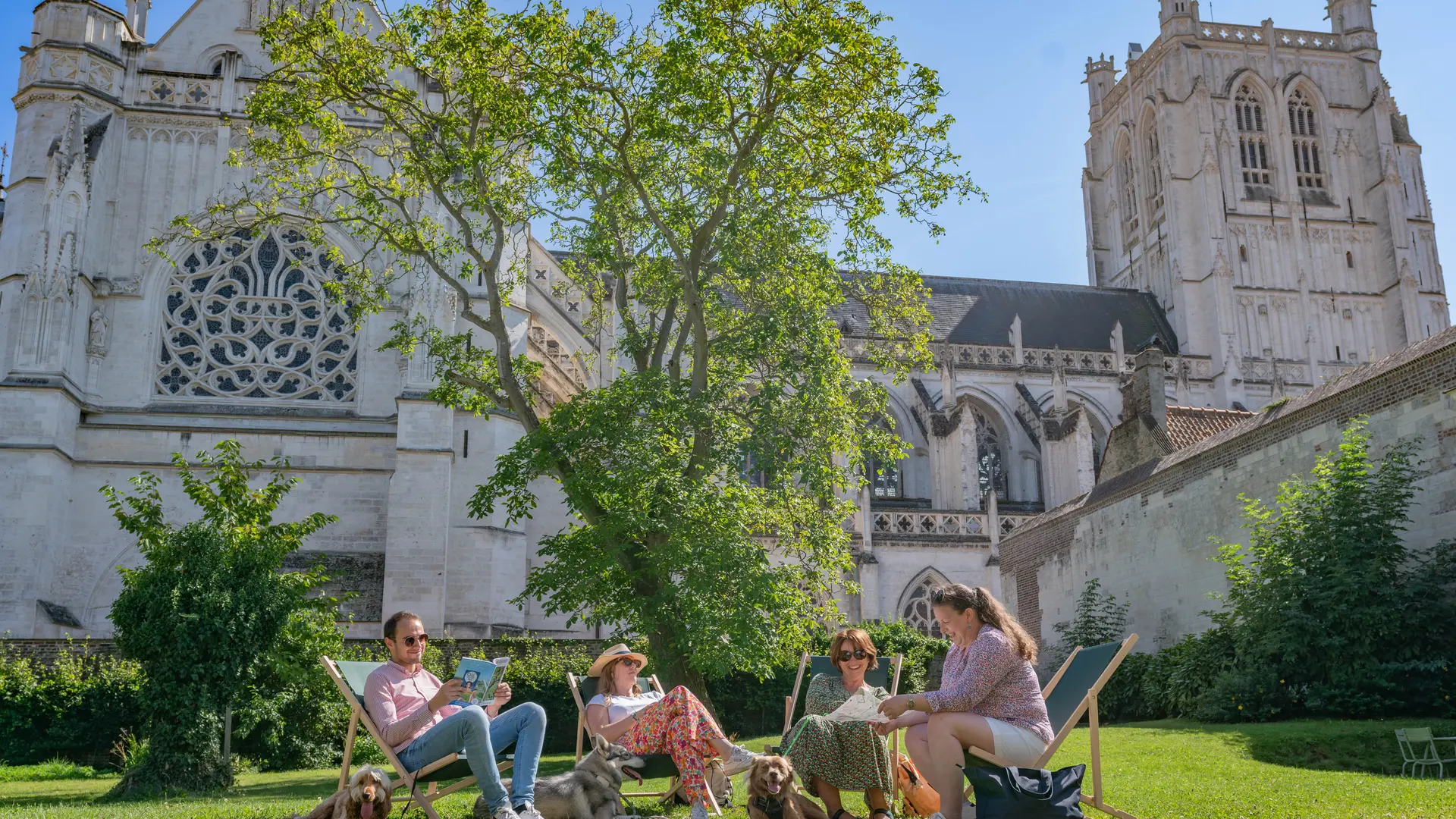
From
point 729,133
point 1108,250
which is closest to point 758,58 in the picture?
point 729,133

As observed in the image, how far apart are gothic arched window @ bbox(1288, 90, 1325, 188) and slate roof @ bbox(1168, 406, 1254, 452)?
2275 centimetres

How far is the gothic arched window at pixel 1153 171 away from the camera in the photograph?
129 feet

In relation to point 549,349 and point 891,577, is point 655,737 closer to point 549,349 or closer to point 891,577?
point 549,349

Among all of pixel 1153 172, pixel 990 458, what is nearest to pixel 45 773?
pixel 990 458

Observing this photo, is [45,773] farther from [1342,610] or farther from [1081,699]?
[1342,610]

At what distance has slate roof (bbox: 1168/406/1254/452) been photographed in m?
17.8

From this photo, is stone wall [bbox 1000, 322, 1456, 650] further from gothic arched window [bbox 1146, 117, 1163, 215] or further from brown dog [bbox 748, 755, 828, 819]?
gothic arched window [bbox 1146, 117, 1163, 215]

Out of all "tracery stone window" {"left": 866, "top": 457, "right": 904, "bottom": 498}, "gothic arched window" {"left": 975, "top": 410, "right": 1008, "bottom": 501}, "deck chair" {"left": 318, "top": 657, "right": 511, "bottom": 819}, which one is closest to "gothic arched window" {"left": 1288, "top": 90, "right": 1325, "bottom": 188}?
"gothic arched window" {"left": 975, "top": 410, "right": 1008, "bottom": 501}

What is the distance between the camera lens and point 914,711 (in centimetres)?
546

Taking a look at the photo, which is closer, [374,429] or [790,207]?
[790,207]

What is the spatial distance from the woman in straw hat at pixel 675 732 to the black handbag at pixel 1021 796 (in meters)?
1.09

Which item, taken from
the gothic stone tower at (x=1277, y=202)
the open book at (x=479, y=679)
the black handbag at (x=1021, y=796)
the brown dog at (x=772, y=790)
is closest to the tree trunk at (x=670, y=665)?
the open book at (x=479, y=679)

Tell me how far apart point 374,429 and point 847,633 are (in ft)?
52.4

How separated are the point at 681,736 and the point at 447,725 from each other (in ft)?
3.45
